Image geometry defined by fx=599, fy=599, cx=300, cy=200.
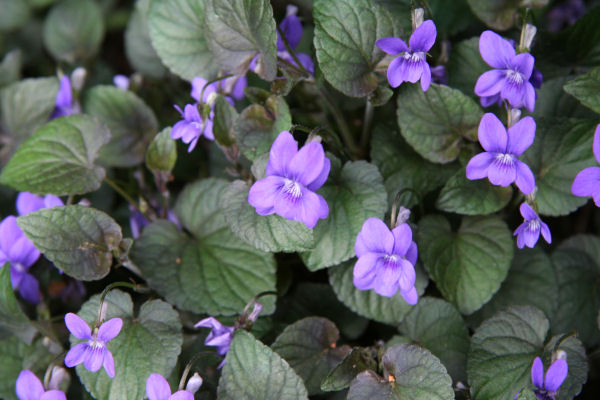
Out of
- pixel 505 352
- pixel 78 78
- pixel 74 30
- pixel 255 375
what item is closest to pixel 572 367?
pixel 505 352

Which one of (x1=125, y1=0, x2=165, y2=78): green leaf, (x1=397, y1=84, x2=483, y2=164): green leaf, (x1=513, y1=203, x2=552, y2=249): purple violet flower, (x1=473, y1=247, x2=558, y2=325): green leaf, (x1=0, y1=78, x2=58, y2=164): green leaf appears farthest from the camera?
(x1=125, y1=0, x2=165, y2=78): green leaf

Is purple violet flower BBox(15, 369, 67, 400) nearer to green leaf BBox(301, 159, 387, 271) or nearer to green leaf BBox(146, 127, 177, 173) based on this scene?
green leaf BBox(146, 127, 177, 173)

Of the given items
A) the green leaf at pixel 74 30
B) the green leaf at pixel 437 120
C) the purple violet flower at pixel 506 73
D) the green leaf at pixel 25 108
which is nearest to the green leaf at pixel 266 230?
the green leaf at pixel 437 120

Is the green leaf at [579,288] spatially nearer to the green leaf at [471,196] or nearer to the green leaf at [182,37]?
the green leaf at [471,196]

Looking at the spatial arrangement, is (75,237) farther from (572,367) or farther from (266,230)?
(572,367)

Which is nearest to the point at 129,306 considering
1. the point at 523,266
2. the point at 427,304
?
the point at 427,304

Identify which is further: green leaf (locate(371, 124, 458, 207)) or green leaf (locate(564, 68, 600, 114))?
green leaf (locate(371, 124, 458, 207))

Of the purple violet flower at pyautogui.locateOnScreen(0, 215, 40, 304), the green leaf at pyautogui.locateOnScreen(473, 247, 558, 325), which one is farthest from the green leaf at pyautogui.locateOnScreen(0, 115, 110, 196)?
the green leaf at pyautogui.locateOnScreen(473, 247, 558, 325)
